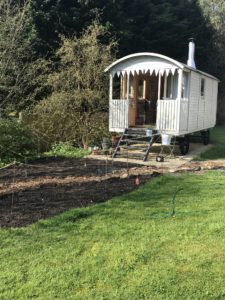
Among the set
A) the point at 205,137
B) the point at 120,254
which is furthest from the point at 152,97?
the point at 120,254

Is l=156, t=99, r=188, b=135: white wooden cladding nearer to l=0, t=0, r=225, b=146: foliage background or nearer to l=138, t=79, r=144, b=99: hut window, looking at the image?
l=0, t=0, r=225, b=146: foliage background

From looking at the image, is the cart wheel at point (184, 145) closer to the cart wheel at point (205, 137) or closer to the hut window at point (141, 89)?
the hut window at point (141, 89)

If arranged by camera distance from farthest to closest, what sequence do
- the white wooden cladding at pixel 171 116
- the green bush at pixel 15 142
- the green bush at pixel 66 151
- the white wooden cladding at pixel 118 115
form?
1. the white wooden cladding at pixel 118 115
2. the green bush at pixel 66 151
3. the white wooden cladding at pixel 171 116
4. the green bush at pixel 15 142

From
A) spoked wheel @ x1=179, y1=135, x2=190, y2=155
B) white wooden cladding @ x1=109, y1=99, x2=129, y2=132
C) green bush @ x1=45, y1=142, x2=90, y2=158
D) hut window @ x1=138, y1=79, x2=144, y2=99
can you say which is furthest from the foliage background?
spoked wheel @ x1=179, y1=135, x2=190, y2=155

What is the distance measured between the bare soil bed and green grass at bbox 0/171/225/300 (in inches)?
15.8

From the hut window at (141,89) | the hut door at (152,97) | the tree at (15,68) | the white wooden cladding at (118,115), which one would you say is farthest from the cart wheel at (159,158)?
the tree at (15,68)

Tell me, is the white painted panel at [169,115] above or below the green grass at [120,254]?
above

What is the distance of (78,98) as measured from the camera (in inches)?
504

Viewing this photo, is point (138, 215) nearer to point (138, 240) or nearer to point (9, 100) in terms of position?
point (138, 240)

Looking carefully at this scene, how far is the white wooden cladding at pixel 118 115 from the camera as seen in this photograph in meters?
12.4

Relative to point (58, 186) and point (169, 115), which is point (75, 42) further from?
point (58, 186)

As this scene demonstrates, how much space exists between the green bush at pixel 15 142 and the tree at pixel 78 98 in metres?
1.17

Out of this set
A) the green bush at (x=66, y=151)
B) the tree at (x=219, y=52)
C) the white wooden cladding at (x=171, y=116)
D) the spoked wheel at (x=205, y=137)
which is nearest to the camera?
the white wooden cladding at (x=171, y=116)

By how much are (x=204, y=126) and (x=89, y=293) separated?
12.7 metres
